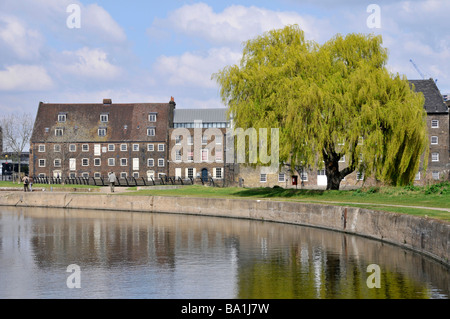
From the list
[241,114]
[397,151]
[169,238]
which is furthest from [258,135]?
[169,238]

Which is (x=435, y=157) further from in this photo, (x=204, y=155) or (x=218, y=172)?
(x=204, y=155)

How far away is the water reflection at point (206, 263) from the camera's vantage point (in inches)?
573

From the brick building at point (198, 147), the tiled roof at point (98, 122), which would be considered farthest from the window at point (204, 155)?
the tiled roof at point (98, 122)

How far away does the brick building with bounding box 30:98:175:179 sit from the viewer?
92812 millimetres

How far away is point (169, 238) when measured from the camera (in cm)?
2566

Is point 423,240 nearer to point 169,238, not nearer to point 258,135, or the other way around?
point 169,238

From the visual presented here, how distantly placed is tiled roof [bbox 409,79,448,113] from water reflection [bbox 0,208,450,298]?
197 ft

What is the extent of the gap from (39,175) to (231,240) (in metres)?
75.3

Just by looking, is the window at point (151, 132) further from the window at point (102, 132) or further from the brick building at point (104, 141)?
the window at point (102, 132)

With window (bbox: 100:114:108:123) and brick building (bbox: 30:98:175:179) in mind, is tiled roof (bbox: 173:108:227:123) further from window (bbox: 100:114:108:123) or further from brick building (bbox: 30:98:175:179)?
window (bbox: 100:114:108:123)

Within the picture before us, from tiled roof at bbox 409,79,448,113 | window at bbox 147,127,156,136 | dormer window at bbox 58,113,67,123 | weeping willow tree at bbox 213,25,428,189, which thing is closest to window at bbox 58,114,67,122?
dormer window at bbox 58,113,67,123

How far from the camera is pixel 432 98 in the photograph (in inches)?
3317
